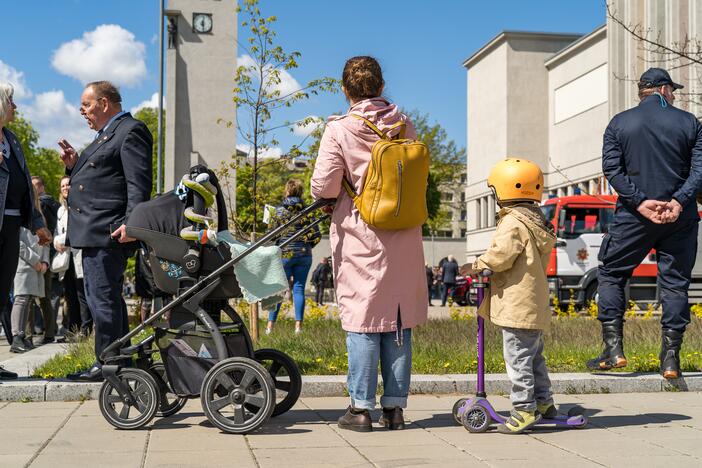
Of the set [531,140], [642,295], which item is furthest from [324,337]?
[531,140]

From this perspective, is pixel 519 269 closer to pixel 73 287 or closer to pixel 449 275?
pixel 73 287

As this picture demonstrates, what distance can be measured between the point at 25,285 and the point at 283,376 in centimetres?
612

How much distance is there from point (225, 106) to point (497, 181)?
117 feet

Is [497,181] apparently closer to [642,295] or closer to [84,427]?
[84,427]

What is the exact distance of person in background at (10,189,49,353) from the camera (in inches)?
422

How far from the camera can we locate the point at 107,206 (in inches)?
266

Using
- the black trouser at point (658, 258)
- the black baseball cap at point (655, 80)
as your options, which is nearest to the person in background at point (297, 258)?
the black trouser at point (658, 258)

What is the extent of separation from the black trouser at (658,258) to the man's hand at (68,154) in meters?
4.16

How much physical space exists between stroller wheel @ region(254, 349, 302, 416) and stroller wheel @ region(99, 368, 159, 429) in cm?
75

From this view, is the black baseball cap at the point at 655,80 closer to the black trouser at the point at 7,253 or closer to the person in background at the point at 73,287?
the black trouser at the point at 7,253

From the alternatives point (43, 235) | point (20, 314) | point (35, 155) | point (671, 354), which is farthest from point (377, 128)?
point (35, 155)

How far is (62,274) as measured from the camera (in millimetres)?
12609

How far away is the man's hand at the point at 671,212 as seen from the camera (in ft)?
22.1

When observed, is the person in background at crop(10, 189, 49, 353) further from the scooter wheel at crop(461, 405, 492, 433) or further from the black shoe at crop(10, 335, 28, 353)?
the scooter wheel at crop(461, 405, 492, 433)
